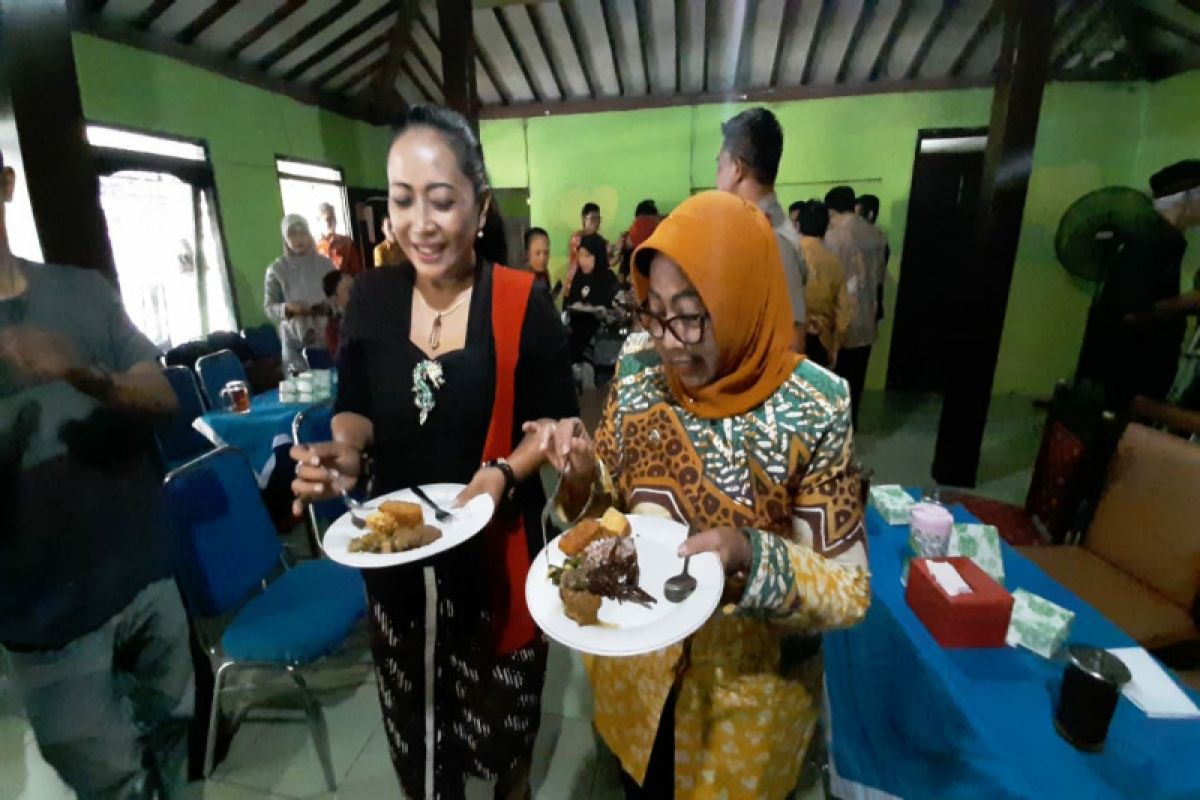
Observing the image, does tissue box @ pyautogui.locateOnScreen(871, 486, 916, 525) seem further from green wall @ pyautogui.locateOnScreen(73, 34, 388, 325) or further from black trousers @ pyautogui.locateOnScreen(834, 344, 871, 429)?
green wall @ pyautogui.locateOnScreen(73, 34, 388, 325)

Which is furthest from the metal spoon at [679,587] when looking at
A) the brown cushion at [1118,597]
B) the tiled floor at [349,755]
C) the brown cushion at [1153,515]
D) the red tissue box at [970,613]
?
the brown cushion at [1153,515]

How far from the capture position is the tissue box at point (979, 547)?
1.61 metres

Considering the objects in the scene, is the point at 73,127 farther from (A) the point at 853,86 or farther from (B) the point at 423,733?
(A) the point at 853,86

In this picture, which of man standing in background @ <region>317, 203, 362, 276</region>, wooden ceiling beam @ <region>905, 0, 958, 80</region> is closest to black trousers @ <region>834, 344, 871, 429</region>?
wooden ceiling beam @ <region>905, 0, 958, 80</region>

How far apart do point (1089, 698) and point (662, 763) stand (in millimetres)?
830

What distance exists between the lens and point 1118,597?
1.84 metres

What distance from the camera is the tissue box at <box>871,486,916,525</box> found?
189cm

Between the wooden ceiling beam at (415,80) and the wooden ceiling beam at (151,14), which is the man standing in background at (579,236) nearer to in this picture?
the wooden ceiling beam at (415,80)

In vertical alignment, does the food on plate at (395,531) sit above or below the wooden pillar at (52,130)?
below

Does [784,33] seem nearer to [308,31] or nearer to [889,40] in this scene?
[889,40]

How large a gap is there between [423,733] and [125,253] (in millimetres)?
1251

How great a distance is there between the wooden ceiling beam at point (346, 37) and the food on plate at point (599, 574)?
6558mm

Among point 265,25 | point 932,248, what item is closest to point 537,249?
point 265,25

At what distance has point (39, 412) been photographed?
0.87 metres
